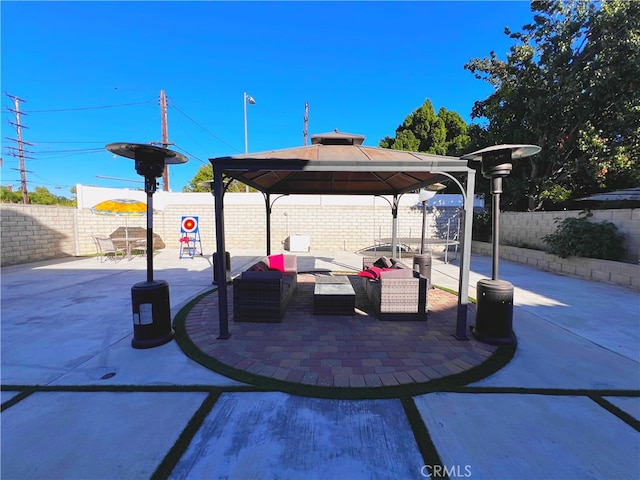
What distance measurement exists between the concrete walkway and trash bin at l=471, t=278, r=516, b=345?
0.24 metres

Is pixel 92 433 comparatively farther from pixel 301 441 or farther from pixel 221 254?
pixel 221 254

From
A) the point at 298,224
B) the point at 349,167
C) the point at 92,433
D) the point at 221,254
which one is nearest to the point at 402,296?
the point at 349,167

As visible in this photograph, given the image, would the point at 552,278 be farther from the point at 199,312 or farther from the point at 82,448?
the point at 82,448

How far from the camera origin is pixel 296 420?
2.20 meters

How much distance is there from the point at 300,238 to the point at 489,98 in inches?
425

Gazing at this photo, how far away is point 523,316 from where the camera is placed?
461cm

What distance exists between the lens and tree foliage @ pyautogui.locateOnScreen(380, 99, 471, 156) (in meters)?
20.0

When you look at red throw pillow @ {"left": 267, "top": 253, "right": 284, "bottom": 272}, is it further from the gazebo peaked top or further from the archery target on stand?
the archery target on stand

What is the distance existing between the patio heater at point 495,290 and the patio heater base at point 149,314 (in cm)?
409

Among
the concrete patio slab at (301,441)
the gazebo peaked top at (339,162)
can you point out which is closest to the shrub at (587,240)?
the gazebo peaked top at (339,162)

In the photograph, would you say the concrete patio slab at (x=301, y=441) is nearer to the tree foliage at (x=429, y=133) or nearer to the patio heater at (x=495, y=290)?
the patio heater at (x=495, y=290)

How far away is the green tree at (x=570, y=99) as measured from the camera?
899cm

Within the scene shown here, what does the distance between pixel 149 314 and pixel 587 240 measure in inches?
387

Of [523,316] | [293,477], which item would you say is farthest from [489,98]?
[293,477]
